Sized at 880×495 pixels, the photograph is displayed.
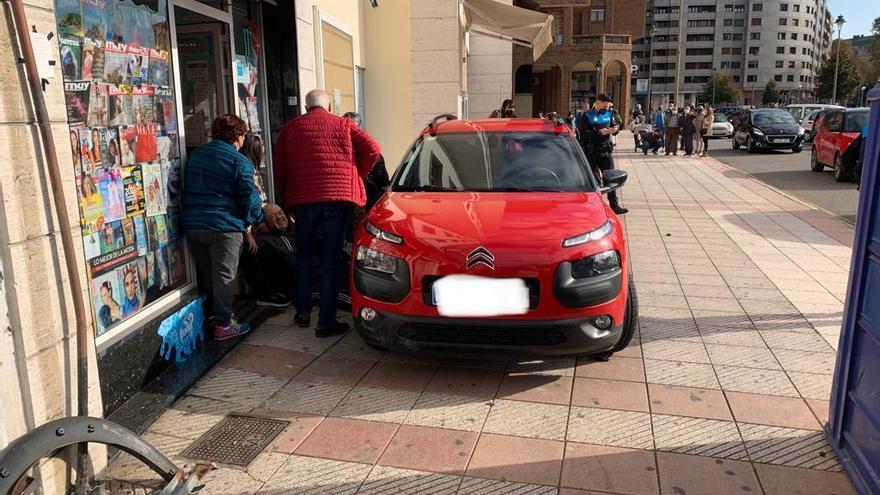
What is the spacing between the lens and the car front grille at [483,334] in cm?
376

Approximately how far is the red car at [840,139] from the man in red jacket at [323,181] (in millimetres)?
13944

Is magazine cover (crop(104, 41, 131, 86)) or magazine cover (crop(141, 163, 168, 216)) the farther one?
magazine cover (crop(141, 163, 168, 216))

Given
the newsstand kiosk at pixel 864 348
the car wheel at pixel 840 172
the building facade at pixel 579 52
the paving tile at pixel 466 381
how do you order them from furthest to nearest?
the building facade at pixel 579 52 → the car wheel at pixel 840 172 → the paving tile at pixel 466 381 → the newsstand kiosk at pixel 864 348

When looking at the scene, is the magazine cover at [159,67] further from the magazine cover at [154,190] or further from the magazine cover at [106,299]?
the magazine cover at [106,299]

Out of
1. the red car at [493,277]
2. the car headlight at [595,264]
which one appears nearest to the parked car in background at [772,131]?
the red car at [493,277]

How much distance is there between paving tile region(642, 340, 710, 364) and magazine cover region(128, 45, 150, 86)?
3954mm

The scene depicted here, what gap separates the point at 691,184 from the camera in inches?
571

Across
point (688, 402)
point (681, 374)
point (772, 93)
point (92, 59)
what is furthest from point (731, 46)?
point (92, 59)

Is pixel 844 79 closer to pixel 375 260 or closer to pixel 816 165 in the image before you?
pixel 816 165

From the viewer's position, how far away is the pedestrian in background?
4430 mm

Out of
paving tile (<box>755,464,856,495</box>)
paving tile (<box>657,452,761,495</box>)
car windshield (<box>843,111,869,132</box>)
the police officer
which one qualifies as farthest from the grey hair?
car windshield (<box>843,111,869,132</box>)

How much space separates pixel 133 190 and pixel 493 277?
7.85 feet

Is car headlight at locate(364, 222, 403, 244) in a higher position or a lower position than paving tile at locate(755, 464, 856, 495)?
higher

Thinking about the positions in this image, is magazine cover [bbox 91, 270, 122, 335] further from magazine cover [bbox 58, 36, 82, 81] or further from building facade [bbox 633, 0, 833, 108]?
building facade [bbox 633, 0, 833, 108]
